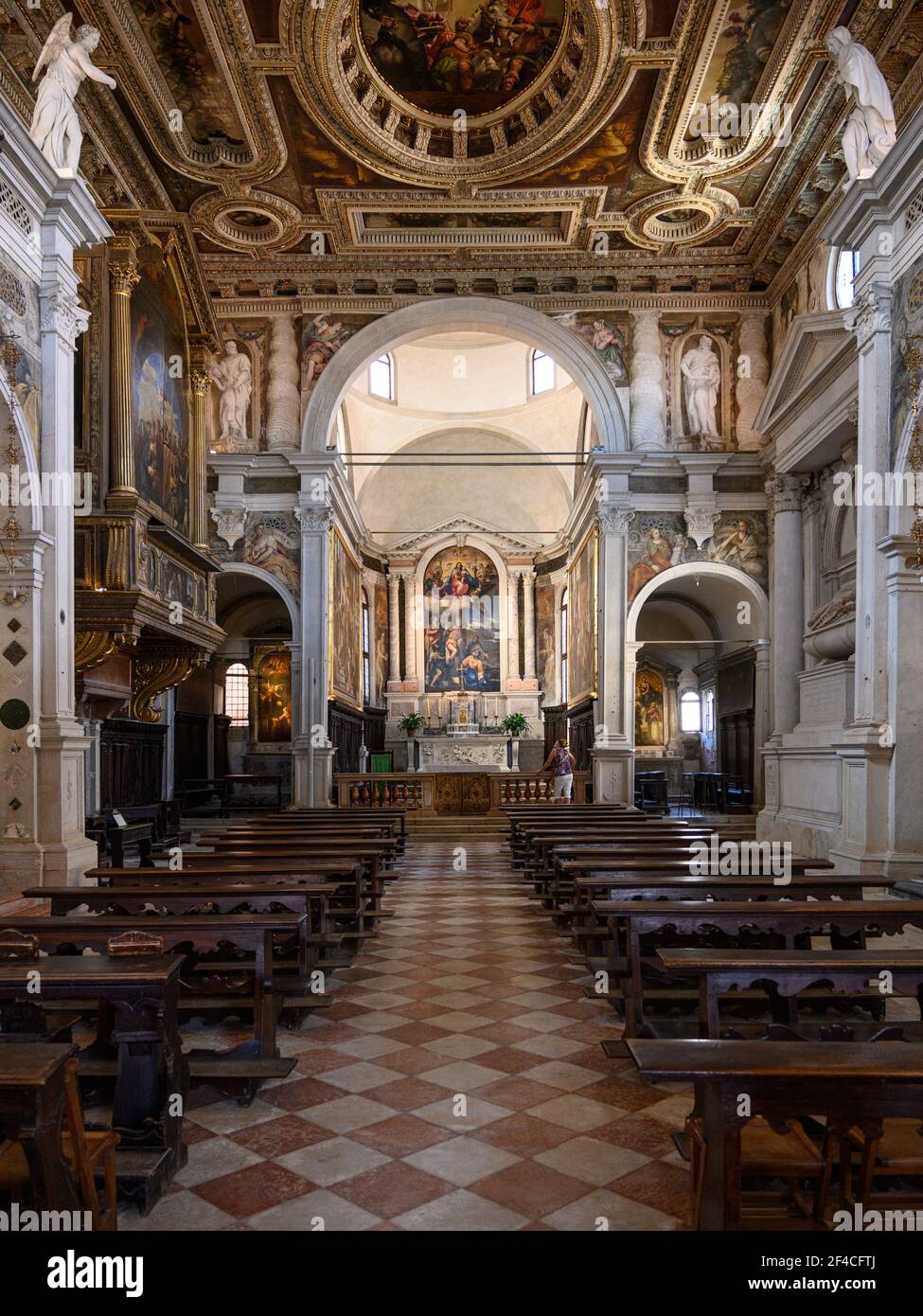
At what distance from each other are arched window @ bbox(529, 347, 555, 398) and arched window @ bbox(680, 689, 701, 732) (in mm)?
9449

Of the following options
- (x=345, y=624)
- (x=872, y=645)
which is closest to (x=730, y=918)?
(x=872, y=645)

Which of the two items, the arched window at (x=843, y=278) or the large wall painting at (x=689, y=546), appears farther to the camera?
the large wall painting at (x=689, y=546)

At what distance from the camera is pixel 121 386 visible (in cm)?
1069

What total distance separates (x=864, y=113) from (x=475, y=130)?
7.10m

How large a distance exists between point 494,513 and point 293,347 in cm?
1207

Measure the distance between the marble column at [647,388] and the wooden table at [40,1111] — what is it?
17.4 meters

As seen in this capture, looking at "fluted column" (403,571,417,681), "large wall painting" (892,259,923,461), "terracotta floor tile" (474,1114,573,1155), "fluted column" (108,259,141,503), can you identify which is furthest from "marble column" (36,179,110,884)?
"fluted column" (403,571,417,681)

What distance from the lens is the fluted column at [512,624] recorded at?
29062 mm

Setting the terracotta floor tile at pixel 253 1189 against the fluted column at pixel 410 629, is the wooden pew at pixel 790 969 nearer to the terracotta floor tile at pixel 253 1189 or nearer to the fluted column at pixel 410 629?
the terracotta floor tile at pixel 253 1189

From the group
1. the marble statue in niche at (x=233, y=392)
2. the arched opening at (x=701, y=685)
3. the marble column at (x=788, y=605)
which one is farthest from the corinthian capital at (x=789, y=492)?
the marble statue in niche at (x=233, y=392)

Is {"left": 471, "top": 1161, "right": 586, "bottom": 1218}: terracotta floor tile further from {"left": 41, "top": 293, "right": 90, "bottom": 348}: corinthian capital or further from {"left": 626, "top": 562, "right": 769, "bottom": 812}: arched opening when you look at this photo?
{"left": 626, "top": 562, "right": 769, "bottom": 812}: arched opening

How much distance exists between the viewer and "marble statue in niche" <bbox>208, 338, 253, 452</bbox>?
18.8 m

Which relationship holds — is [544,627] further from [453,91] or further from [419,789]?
[453,91]

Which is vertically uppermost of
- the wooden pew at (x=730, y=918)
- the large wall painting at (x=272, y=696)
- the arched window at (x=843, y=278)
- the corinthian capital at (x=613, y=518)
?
the arched window at (x=843, y=278)
